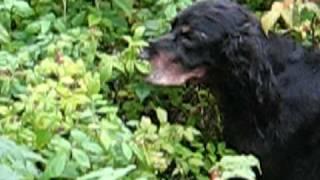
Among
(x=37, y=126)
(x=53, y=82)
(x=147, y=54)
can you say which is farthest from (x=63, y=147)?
(x=147, y=54)

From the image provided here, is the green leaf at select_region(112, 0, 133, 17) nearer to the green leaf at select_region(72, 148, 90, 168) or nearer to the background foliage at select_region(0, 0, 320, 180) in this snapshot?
the background foliage at select_region(0, 0, 320, 180)

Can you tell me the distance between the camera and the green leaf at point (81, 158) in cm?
331

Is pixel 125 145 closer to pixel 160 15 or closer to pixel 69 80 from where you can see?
pixel 69 80

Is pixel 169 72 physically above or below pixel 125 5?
below

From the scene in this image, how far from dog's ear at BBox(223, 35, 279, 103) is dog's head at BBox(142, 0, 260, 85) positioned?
3 centimetres

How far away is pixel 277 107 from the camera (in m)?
4.62

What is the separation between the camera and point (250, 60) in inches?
178

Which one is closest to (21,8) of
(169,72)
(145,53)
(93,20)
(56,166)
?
(93,20)

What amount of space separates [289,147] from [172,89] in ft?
2.09

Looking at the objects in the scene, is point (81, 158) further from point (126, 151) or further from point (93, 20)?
point (93, 20)

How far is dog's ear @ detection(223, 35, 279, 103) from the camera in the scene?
Result: 177 inches

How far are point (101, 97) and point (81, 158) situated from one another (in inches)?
24.5

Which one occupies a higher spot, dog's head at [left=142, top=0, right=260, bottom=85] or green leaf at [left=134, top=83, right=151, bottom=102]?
dog's head at [left=142, top=0, right=260, bottom=85]

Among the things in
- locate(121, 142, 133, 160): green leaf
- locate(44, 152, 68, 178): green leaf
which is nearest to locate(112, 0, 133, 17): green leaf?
locate(121, 142, 133, 160): green leaf
